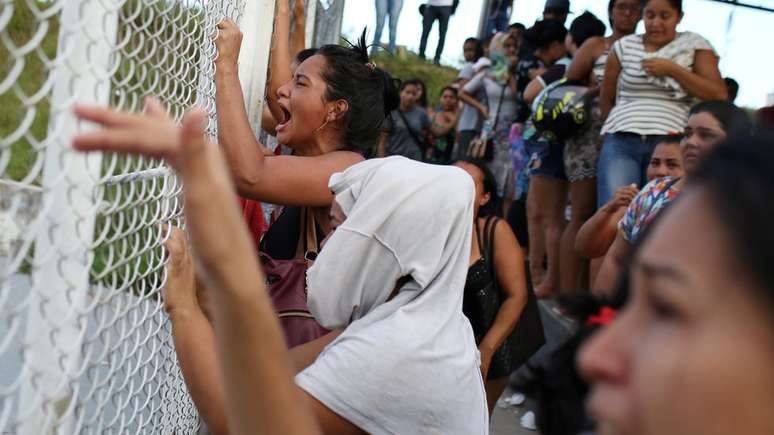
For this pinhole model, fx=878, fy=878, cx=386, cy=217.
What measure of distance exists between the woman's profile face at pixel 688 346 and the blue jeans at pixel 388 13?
33.4 feet

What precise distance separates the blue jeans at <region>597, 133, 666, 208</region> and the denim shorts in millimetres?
900

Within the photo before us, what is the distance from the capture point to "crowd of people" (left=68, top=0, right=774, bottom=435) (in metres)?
0.84

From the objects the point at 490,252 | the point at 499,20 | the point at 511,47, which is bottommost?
the point at 490,252

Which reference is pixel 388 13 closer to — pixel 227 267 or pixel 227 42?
pixel 227 42

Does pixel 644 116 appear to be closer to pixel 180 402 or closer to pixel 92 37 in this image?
pixel 180 402

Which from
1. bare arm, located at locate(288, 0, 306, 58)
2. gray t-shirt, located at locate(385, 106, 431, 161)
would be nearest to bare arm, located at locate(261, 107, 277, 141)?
bare arm, located at locate(288, 0, 306, 58)

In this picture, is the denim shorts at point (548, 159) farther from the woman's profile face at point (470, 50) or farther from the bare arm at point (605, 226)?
the woman's profile face at point (470, 50)

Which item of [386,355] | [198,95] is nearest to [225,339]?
[386,355]

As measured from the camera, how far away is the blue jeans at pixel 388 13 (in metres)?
11.0

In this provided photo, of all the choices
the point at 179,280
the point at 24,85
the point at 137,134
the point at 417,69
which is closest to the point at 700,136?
the point at 179,280

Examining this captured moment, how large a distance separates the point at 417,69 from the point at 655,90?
29.9 ft

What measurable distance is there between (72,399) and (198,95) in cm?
119

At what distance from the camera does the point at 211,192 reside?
1.07 m

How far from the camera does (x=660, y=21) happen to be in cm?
477
